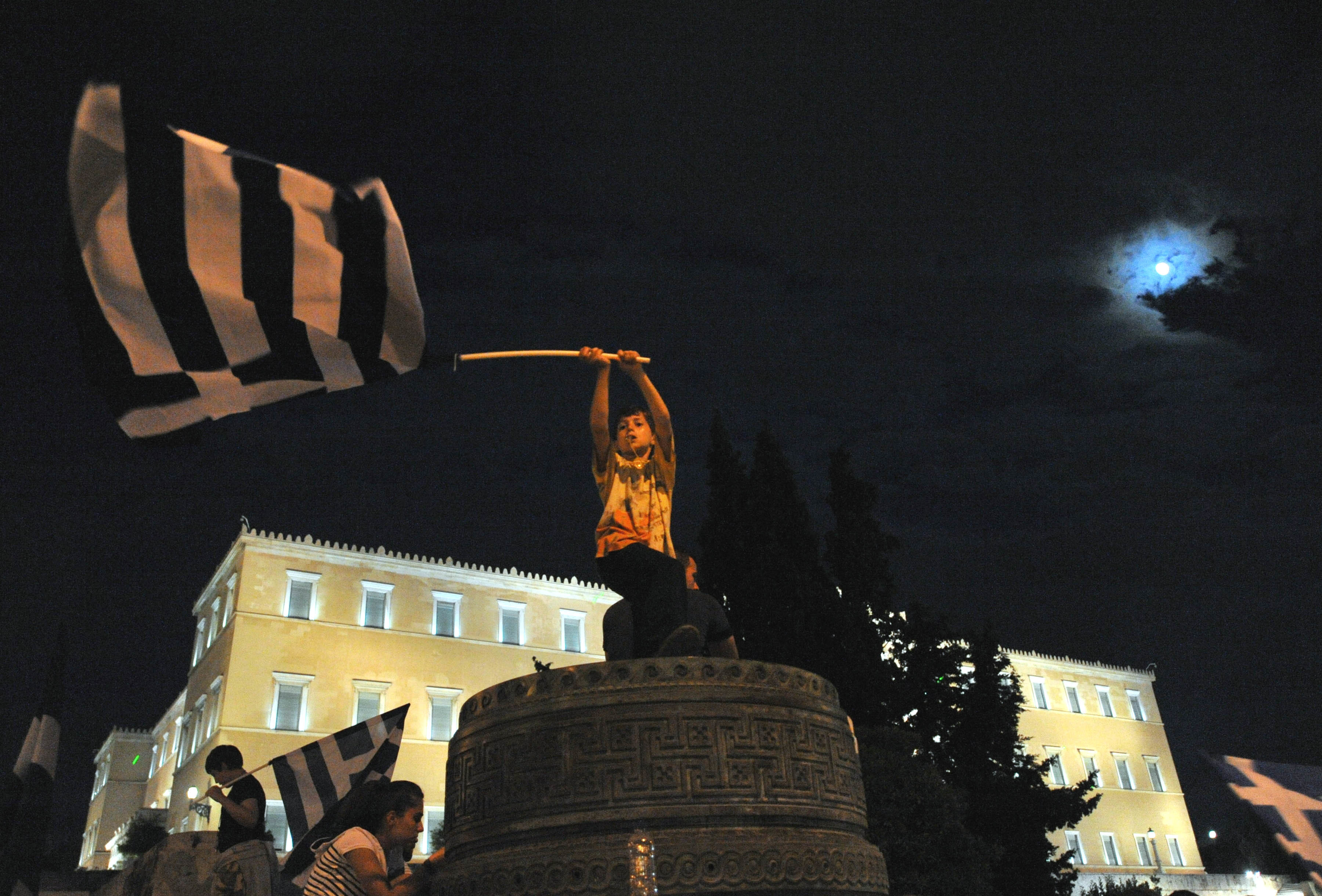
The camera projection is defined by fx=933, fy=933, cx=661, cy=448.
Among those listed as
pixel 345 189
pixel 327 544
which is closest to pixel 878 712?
pixel 345 189

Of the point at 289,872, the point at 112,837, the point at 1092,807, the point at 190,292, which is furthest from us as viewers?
the point at 112,837

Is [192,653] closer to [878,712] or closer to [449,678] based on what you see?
[449,678]

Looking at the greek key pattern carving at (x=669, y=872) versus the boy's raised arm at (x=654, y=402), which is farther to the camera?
the boy's raised arm at (x=654, y=402)

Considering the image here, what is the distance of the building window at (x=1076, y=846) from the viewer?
4109 cm

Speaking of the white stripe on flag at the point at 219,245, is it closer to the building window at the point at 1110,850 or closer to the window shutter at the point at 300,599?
the window shutter at the point at 300,599

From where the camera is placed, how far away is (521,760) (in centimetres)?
336

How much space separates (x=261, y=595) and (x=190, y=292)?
90.8 feet

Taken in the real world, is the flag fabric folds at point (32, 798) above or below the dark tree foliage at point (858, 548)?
below

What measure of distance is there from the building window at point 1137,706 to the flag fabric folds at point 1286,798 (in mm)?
46656

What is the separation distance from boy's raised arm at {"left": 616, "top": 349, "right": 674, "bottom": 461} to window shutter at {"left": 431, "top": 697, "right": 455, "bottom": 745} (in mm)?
28230

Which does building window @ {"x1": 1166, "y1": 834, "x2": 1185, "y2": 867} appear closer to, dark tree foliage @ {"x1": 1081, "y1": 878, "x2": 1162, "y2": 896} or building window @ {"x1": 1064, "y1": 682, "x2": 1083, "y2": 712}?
building window @ {"x1": 1064, "y1": 682, "x2": 1083, "y2": 712}

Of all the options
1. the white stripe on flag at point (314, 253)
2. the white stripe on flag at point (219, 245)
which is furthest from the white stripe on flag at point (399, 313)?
the white stripe on flag at point (219, 245)

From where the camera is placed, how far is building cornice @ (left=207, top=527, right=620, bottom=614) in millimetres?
31031

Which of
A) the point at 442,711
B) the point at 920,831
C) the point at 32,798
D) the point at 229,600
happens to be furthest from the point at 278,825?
the point at 32,798
